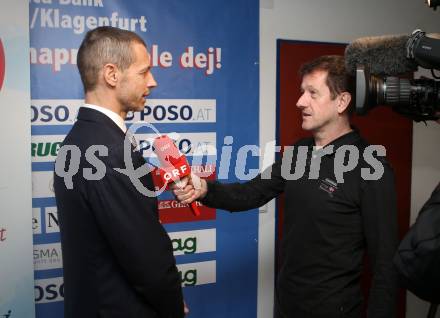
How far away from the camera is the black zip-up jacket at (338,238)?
4.88 ft

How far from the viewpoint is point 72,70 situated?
190cm

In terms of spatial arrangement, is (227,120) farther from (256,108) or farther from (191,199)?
(191,199)

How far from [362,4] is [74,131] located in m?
1.86

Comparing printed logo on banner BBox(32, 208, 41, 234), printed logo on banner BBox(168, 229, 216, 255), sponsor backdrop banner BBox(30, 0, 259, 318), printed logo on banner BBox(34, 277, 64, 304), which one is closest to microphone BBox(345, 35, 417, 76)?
sponsor backdrop banner BBox(30, 0, 259, 318)

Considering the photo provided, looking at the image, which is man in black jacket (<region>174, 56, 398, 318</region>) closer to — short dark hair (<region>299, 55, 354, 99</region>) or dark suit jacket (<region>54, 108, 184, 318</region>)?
short dark hair (<region>299, 55, 354, 99</region>)

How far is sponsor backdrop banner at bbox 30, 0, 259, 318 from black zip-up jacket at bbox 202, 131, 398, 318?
0.58m

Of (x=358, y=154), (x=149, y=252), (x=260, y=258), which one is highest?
(x=358, y=154)

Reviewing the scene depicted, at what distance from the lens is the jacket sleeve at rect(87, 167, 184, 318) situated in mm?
1188

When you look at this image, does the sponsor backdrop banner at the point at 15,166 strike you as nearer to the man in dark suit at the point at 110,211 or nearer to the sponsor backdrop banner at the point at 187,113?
the sponsor backdrop banner at the point at 187,113

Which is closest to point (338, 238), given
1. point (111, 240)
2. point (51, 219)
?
point (111, 240)

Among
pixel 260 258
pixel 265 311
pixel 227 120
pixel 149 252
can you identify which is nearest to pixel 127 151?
pixel 149 252

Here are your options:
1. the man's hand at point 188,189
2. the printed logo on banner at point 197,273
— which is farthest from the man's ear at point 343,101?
the printed logo on banner at point 197,273

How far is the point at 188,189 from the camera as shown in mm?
1490

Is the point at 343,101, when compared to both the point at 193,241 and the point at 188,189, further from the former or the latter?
the point at 193,241
